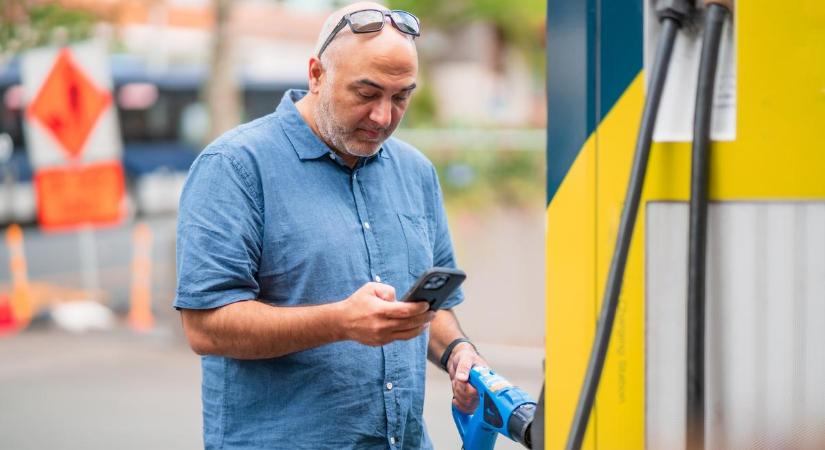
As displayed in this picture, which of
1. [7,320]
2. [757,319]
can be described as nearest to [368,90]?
[757,319]

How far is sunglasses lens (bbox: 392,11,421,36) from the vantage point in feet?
8.16

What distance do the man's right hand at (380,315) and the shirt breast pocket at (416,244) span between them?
1.51 feet

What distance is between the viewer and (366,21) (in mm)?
2428

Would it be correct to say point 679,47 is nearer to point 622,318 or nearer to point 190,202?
point 622,318

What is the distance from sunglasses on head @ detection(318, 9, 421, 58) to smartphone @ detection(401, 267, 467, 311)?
0.64 metres

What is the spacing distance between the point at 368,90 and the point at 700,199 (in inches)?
39.8

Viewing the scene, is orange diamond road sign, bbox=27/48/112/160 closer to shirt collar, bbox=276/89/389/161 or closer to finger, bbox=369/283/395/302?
shirt collar, bbox=276/89/389/161

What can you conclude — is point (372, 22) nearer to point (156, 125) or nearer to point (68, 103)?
point (68, 103)

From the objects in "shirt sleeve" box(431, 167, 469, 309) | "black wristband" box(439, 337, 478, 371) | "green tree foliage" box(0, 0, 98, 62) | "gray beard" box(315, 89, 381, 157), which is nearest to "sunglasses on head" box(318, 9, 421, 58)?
"gray beard" box(315, 89, 381, 157)

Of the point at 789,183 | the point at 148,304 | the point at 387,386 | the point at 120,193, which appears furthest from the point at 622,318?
the point at 148,304

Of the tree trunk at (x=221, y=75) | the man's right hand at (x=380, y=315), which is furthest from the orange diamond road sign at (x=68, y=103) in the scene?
the man's right hand at (x=380, y=315)

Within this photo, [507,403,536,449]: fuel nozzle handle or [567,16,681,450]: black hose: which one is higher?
[567,16,681,450]: black hose

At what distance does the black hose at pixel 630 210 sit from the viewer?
5.38 ft

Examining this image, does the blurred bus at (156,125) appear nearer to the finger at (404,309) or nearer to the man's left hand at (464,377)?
Result: the man's left hand at (464,377)
